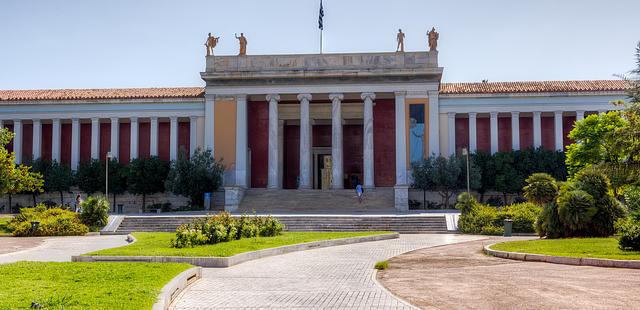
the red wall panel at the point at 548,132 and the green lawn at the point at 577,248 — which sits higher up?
the red wall panel at the point at 548,132

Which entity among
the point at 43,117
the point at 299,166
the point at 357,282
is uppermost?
the point at 43,117

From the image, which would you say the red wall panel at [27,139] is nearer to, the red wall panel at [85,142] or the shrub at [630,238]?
the red wall panel at [85,142]

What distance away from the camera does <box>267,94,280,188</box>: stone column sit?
46.9 meters

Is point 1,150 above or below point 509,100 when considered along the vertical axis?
below

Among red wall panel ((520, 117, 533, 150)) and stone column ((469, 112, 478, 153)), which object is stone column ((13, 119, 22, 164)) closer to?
stone column ((469, 112, 478, 153))

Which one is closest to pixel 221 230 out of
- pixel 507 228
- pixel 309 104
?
pixel 507 228

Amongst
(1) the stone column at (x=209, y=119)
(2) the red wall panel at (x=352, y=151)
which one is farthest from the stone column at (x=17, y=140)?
(2) the red wall panel at (x=352, y=151)

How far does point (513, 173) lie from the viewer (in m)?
44.1

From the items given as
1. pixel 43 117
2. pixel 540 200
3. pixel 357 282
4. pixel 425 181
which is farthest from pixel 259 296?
pixel 43 117

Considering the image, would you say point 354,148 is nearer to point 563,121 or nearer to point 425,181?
point 425,181

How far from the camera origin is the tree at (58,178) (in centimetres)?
4722

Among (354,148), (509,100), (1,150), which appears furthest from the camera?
(354,148)

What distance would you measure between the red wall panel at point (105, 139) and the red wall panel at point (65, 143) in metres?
2.56

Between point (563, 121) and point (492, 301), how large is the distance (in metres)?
41.4
